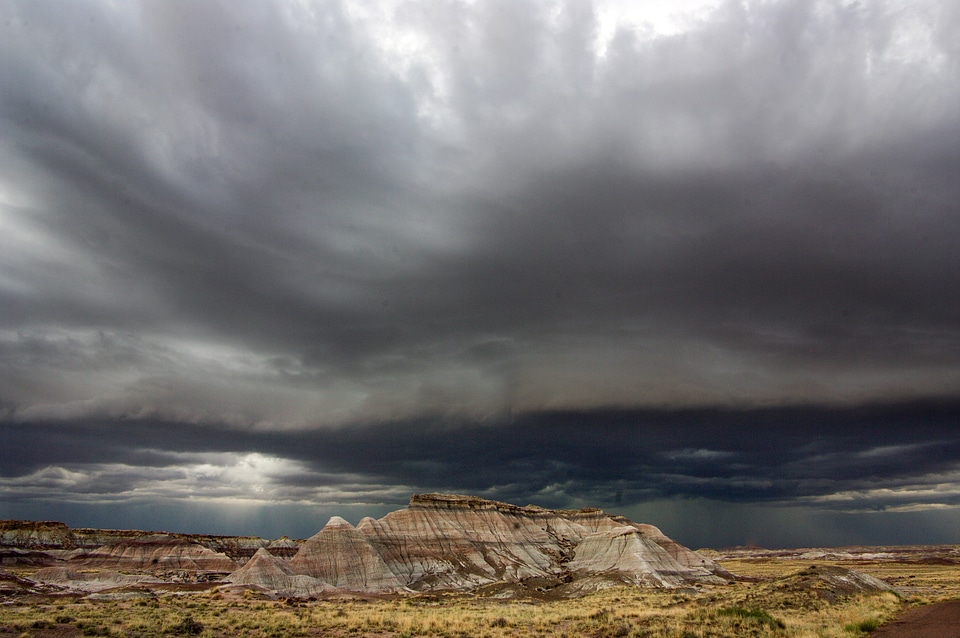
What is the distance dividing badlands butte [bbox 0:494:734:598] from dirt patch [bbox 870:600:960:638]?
52.4 metres

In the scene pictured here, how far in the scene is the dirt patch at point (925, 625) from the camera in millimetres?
28844

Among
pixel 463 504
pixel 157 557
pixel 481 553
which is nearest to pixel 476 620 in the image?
pixel 481 553

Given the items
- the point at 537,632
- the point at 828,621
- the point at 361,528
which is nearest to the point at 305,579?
the point at 361,528

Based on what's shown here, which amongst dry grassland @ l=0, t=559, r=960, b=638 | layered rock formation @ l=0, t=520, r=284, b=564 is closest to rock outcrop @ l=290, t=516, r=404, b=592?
dry grassland @ l=0, t=559, r=960, b=638

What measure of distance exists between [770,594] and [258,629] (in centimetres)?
4017

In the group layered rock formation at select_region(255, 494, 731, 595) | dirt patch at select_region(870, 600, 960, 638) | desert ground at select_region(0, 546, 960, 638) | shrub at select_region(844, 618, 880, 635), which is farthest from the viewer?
layered rock formation at select_region(255, 494, 731, 595)

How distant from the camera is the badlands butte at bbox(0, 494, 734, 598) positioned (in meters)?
89.4

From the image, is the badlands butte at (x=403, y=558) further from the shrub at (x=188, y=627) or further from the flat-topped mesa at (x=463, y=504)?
the shrub at (x=188, y=627)

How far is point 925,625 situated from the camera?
104 ft

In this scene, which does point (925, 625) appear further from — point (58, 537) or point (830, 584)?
point (58, 537)

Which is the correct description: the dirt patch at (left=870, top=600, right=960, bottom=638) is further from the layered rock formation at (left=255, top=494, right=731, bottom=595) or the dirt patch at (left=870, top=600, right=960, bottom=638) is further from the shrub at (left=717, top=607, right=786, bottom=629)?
the layered rock formation at (left=255, top=494, right=731, bottom=595)

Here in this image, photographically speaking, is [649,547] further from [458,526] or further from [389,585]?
[389,585]

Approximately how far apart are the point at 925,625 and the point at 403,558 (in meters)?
88.4

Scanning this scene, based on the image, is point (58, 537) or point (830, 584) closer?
point (830, 584)
